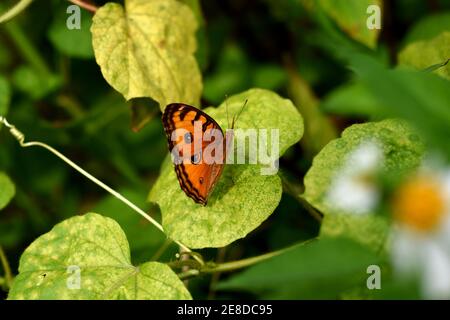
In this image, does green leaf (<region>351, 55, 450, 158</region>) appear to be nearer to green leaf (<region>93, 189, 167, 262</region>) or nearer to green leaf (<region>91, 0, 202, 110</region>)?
green leaf (<region>91, 0, 202, 110</region>)

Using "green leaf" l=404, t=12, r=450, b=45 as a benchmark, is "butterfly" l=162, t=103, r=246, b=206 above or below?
below

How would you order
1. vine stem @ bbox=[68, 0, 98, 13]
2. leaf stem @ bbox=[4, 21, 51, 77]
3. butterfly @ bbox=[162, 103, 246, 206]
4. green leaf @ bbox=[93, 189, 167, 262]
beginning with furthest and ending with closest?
1. leaf stem @ bbox=[4, 21, 51, 77]
2. green leaf @ bbox=[93, 189, 167, 262]
3. vine stem @ bbox=[68, 0, 98, 13]
4. butterfly @ bbox=[162, 103, 246, 206]

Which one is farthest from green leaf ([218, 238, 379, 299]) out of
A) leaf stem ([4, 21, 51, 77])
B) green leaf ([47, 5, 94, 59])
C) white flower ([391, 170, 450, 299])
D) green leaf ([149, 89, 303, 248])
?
leaf stem ([4, 21, 51, 77])
